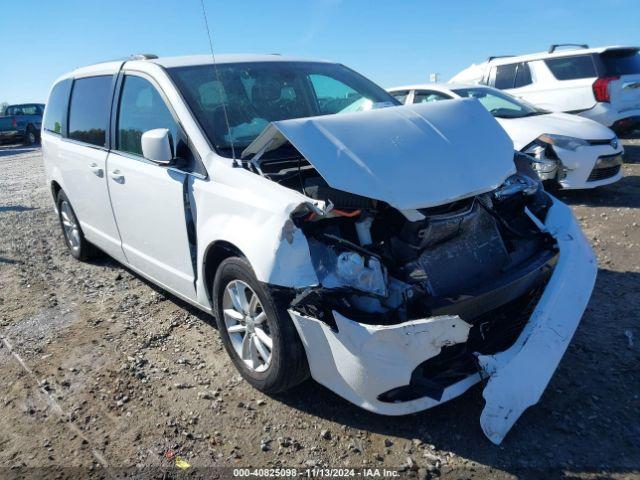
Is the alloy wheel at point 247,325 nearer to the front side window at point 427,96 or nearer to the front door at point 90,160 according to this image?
the front door at point 90,160

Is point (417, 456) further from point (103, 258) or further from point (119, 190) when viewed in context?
point (103, 258)

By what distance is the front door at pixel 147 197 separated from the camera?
341cm

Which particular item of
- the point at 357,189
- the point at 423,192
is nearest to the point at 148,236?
the point at 357,189

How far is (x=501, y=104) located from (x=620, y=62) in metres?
3.52

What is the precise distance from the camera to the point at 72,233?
18.7 ft

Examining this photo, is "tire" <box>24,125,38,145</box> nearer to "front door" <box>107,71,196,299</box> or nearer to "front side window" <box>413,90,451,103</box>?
"front side window" <box>413,90,451,103</box>

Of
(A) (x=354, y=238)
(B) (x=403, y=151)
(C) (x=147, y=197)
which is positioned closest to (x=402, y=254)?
(A) (x=354, y=238)

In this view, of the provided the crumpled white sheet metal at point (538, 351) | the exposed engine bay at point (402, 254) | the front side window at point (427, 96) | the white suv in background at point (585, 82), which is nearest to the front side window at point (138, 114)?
the exposed engine bay at point (402, 254)

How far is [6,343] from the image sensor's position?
159 inches

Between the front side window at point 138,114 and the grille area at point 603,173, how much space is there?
5441mm

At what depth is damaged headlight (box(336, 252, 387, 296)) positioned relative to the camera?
2.53 meters

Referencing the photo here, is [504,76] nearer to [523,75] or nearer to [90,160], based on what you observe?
[523,75]

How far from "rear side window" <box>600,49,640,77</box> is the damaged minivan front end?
25.1 ft

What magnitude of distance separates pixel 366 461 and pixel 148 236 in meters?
2.25
